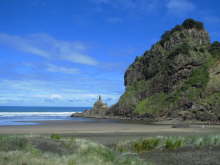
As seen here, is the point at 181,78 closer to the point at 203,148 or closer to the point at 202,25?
the point at 202,25

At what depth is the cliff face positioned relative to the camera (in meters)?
67.3

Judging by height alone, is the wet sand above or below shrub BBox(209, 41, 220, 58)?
below

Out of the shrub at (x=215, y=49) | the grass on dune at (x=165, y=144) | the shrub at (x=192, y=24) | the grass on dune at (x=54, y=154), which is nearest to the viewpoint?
the grass on dune at (x=54, y=154)

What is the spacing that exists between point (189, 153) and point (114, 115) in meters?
77.0

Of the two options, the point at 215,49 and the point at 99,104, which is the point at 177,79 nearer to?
the point at 215,49

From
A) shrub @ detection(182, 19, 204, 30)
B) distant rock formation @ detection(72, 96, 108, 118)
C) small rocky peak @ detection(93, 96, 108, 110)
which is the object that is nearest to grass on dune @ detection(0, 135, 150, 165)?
distant rock formation @ detection(72, 96, 108, 118)

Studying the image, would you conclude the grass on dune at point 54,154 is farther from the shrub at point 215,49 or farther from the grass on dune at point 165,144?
the shrub at point 215,49

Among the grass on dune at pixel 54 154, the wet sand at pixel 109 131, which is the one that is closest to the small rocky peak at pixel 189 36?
the wet sand at pixel 109 131

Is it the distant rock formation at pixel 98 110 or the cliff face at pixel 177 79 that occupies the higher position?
the cliff face at pixel 177 79

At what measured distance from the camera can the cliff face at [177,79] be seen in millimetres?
67312

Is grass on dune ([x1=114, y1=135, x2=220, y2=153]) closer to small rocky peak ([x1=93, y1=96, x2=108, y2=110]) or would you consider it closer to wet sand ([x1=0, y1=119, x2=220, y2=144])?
wet sand ([x1=0, y1=119, x2=220, y2=144])

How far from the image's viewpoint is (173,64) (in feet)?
265

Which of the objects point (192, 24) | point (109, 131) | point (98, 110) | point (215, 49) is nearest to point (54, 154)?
point (109, 131)

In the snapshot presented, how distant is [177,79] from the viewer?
7888 cm
